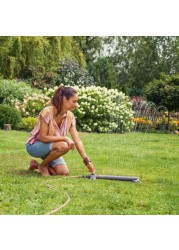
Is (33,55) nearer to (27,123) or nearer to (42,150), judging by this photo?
(27,123)

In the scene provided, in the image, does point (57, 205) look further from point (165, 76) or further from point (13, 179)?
point (165, 76)

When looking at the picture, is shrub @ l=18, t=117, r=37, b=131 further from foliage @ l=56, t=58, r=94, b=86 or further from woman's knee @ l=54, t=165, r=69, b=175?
woman's knee @ l=54, t=165, r=69, b=175

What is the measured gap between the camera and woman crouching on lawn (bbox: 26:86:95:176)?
13.8ft

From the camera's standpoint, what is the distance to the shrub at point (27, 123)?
23.3 ft

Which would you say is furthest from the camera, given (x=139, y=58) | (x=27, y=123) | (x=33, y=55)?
(x=139, y=58)

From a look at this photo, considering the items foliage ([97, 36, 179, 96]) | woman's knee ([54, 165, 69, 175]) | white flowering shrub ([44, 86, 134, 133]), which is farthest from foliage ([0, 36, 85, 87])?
woman's knee ([54, 165, 69, 175])

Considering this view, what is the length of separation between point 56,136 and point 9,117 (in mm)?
3094

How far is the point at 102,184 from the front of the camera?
13.2 feet

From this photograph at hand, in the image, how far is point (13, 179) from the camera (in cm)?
410

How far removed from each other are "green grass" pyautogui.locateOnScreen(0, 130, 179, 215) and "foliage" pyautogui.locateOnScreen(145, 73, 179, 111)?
1.82 m

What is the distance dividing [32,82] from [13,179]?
18.0ft

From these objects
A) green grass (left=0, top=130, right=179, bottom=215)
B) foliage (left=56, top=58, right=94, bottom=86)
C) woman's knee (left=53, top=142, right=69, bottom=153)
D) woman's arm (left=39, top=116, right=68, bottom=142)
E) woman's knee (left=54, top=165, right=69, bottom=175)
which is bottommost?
green grass (left=0, top=130, right=179, bottom=215)

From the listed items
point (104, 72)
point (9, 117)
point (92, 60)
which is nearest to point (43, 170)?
point (9, 117)
